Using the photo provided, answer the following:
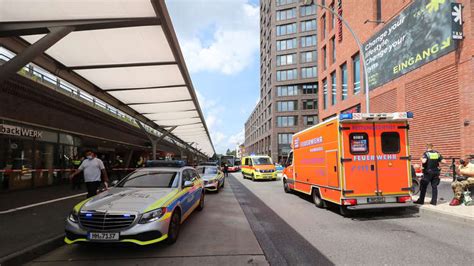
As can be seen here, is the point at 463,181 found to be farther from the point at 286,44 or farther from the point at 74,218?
the point at 286,44

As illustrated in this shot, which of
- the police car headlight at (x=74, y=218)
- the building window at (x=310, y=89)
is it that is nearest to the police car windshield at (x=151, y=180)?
the police car headlight at (x=74, y=218)

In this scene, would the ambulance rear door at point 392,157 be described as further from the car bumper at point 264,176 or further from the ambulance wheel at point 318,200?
the car bumper at point 264,176

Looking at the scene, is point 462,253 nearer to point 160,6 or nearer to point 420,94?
point 160,6

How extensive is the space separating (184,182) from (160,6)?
415cm

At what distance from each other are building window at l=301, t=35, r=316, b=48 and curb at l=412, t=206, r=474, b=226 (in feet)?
204

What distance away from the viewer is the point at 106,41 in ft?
29.8

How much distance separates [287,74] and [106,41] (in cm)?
6187

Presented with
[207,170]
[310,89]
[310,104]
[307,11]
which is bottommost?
[207,170]

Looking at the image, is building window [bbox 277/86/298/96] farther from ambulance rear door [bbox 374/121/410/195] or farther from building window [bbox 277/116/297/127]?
ambulance rear door [bbox 374/121/410/195]

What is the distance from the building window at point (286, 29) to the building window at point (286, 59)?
205 inches

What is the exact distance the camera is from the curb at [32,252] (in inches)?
178

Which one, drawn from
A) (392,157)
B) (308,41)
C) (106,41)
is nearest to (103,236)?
(106,41)

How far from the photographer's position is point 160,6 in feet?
23.5

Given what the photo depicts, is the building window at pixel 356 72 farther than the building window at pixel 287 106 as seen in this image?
No
